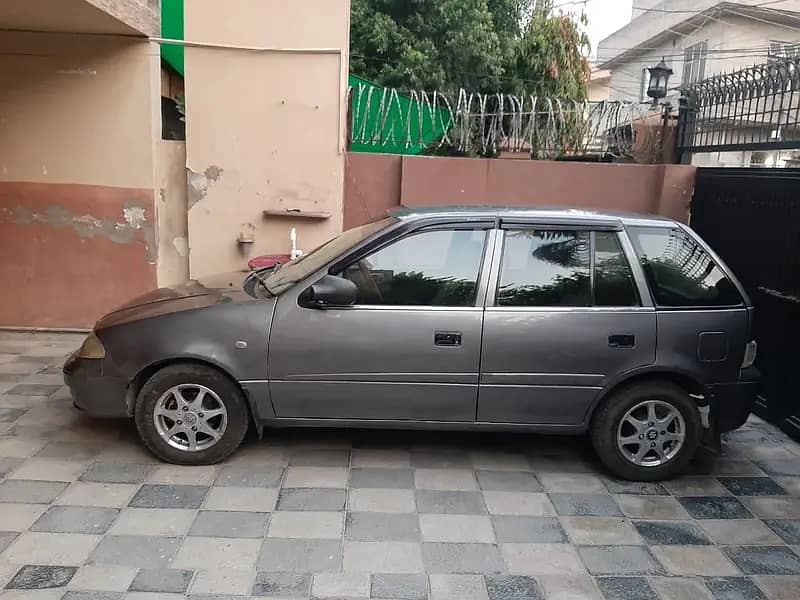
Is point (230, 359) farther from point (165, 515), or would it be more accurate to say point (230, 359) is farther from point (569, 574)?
point (569, 574)

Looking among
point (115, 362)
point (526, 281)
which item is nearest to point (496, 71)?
point (526, 281)

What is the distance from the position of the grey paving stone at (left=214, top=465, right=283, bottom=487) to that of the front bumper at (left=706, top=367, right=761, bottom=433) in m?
2.74

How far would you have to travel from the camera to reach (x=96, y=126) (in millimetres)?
6711

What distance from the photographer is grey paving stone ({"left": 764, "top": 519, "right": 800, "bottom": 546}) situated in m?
3.62

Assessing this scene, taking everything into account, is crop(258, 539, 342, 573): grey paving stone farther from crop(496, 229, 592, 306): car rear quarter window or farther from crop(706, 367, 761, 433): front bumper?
crop(706, 367, 761, 433): front bumper

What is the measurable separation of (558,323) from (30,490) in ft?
10.6

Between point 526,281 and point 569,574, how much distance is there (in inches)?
66.1

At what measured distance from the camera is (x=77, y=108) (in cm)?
668

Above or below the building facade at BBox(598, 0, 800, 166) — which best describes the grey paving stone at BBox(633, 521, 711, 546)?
below

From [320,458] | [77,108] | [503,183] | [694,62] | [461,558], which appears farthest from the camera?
[694,62]

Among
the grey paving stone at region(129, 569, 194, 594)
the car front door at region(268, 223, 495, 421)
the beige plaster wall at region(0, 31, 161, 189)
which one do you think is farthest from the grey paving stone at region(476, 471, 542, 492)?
the beige plaster wall at region(0, 31, 161, 189)

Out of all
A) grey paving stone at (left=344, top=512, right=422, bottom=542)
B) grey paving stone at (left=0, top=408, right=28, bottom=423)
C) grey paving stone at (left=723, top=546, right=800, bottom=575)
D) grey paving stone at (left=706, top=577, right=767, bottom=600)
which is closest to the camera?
grey paving stone at (left=706, top=577, right=767, bottom=600)

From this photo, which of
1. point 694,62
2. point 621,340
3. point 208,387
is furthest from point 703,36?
point 208,387

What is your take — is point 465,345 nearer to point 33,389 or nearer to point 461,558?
point 461,558
